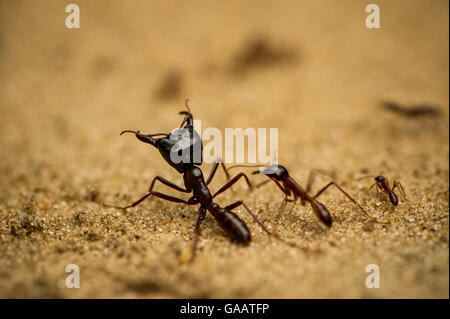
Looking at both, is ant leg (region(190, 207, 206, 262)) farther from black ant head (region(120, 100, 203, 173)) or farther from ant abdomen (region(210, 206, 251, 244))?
black ant head (region(120, 100, 203, 173))

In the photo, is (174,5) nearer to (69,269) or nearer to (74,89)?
(74,89)

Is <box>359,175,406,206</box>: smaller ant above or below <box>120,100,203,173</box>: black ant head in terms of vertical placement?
below

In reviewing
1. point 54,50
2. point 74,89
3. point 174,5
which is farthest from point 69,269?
point 174,5

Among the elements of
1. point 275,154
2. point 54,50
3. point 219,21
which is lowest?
point 275,154

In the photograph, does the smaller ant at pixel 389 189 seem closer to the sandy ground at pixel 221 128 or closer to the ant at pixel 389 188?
the ant at pixel 389 188

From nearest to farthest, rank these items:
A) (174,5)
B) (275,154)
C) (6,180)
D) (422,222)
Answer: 1. (422,222)
2. (6,180)
3. (275,154)
4. (174,5)

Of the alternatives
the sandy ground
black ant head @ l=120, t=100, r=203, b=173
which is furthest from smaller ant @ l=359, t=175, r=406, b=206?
black ant head @ l=120, t=100, r=203, b=173

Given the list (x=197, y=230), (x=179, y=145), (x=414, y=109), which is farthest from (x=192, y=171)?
(x=414, y=109)
